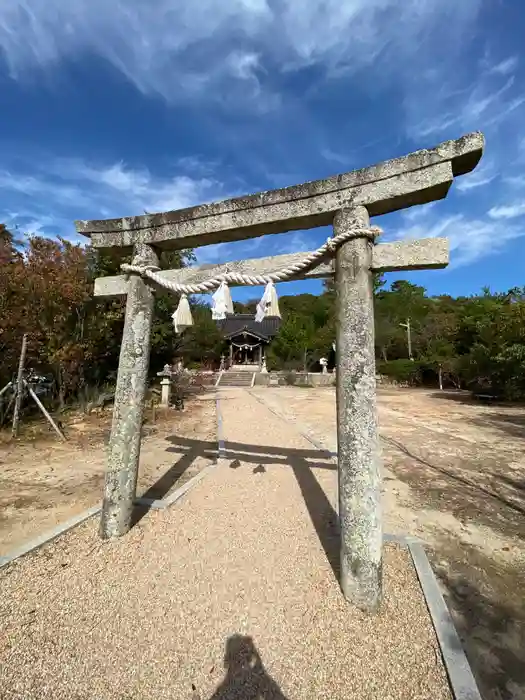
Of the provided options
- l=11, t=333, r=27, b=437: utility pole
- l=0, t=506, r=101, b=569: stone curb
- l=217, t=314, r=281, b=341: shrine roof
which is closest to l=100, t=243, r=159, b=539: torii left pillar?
l=0, t=506, r=101, b=569: stone curb

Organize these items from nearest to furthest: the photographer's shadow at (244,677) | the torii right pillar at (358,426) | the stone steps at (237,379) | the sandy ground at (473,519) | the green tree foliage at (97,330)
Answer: the photographer's shadow at (244,677) → the sandy ground at (473,519) → the torii right pillar at (358,426) → the green tree foliage at (97,330) → the stone steps at (237,379)

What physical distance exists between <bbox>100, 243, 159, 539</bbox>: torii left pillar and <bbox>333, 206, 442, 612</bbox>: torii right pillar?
2026 mm

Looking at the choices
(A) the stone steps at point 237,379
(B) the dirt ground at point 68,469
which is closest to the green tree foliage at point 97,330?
(B) the dirt ground at point 68,469

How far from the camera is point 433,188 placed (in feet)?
8.71

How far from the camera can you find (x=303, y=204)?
Result: 3.07 m

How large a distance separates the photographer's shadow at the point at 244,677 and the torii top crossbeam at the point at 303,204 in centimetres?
322

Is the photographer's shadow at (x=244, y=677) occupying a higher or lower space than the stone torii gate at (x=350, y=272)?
lower

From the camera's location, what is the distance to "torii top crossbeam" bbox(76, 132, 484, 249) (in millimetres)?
2625

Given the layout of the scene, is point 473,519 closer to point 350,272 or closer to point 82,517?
point 350,272

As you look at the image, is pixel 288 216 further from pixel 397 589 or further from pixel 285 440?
pixel 285 440

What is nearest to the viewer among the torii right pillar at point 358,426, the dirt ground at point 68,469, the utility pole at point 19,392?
the torii right pillar at point 358,426

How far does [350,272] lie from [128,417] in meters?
2.54

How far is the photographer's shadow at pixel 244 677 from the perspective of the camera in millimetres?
1935

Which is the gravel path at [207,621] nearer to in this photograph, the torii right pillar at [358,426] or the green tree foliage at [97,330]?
the torii right pillar at [358,426]
